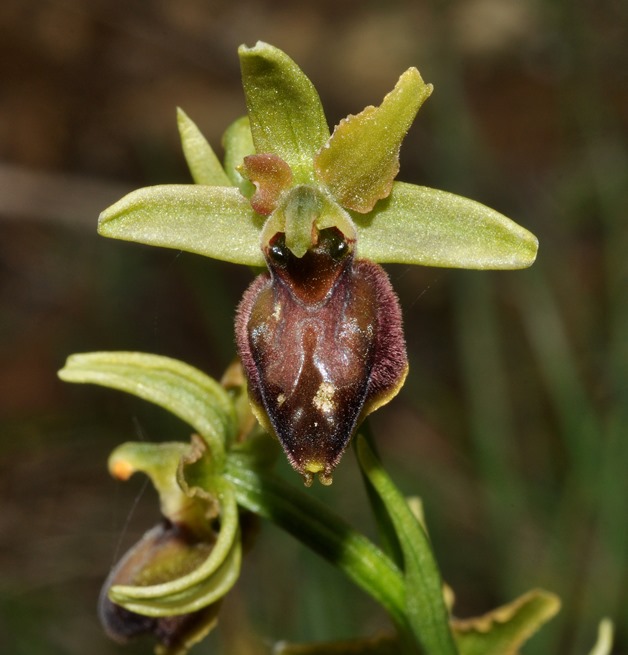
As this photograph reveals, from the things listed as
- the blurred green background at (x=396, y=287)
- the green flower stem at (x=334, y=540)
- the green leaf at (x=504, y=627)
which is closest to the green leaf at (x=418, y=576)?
the green flower stem at (x=334, y=540)

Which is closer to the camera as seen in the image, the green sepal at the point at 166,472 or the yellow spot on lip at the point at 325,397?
the yellow spot on lip at the point at 325,397

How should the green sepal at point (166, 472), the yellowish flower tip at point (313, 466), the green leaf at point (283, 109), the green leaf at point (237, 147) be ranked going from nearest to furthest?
the yellowish flower tip at point (313, 466)
the green leaf at point (283, 109)
the green leaf at point (237, 147)
the green sepal at point (166, 472)

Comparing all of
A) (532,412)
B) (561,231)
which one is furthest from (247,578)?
(561,231)

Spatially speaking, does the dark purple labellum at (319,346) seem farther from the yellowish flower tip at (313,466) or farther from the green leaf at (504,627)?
the green leaf at (504,627)

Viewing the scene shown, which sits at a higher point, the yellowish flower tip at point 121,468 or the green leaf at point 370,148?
the green leaf at point 370,148

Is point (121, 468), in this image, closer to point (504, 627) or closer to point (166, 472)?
point (166, 472)

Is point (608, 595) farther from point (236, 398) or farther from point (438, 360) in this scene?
point (236, 398)

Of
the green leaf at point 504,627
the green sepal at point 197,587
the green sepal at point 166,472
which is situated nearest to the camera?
the green sepal at point 197,587

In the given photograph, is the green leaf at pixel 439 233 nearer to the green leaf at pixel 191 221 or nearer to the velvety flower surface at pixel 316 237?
the velvety flower surface at pixel 316 237
